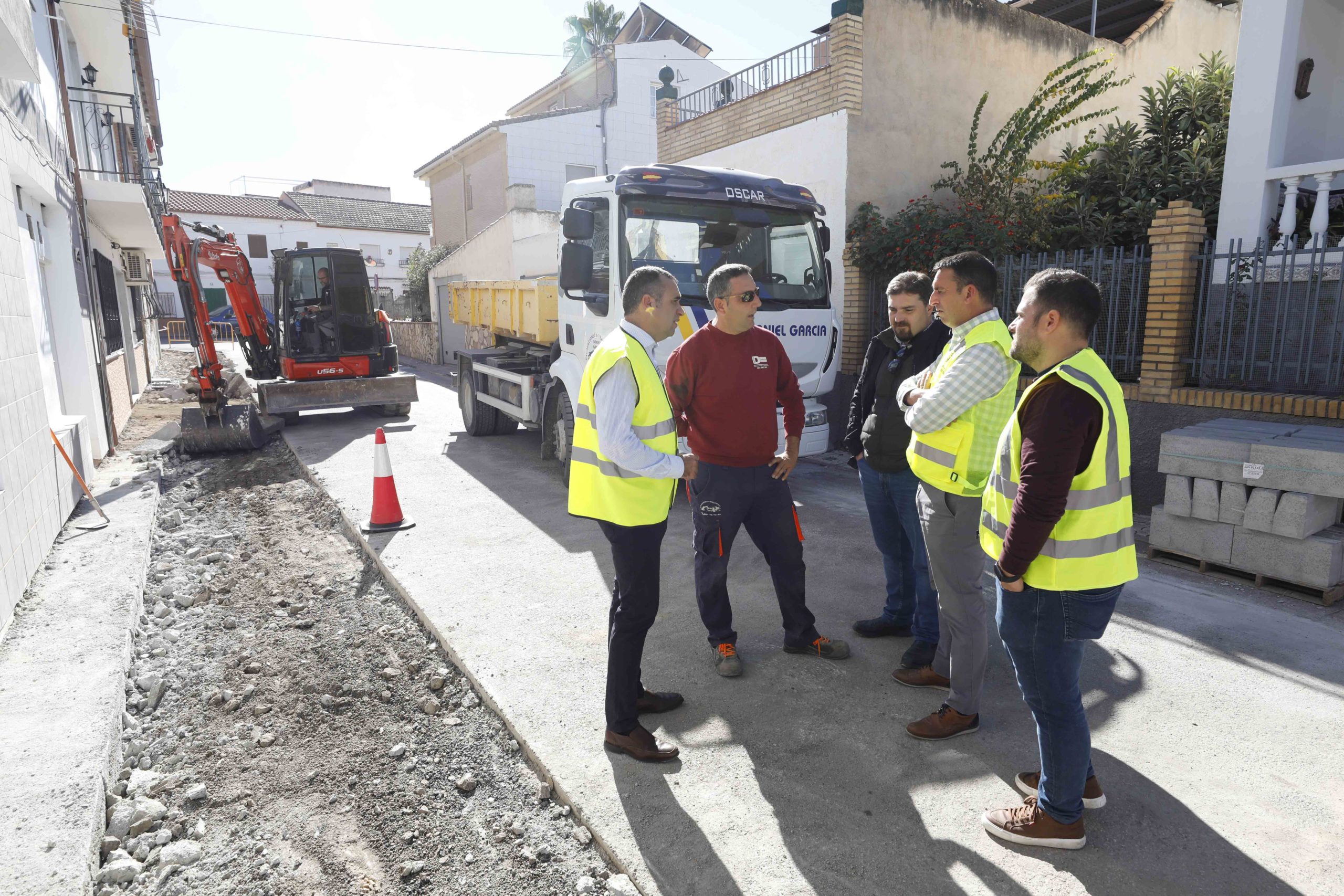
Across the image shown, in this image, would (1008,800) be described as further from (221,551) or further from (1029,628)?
(221,551)

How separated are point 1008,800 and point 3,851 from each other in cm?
341

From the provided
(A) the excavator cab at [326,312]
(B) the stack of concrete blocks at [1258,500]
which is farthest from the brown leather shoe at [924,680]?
(A) the excavator cab at [326,312]

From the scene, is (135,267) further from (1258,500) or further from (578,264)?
(1258,500)

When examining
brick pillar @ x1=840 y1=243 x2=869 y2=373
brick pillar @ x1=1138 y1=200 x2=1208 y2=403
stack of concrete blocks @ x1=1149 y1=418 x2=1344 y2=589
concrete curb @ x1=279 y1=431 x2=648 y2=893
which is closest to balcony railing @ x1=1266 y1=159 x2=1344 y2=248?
brick pillar @ x1=1138 y1=200 x2=1208 y2=403

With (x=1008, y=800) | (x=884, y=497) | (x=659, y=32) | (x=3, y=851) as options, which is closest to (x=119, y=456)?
(x=3, y=851)

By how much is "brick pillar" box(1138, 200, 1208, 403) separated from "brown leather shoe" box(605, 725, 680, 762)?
18.5ft

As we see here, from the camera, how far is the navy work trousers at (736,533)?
380 cm

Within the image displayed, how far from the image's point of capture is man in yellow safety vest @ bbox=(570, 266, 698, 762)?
3.03 m

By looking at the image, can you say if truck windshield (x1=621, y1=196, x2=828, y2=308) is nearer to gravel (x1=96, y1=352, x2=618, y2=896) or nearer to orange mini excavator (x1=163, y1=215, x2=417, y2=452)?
gravel (x1=96, y1=352, x2=618, y2=896)

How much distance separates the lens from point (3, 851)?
2.59 m

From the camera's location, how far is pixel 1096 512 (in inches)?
92.6

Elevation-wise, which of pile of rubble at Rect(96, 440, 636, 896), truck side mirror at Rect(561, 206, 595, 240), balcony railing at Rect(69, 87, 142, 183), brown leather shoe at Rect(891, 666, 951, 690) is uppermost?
balcony railing at Rect(69, 87, 142, 183)

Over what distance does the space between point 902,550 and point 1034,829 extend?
1.64 meters

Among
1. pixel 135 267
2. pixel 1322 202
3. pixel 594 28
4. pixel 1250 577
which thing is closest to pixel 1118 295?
pixel 1322 202
